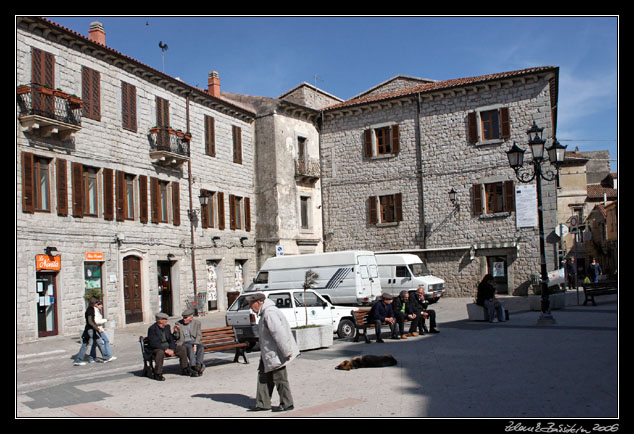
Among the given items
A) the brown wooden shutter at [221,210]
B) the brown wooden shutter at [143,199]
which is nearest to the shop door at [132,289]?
the brown wooden shutter at [143,199]

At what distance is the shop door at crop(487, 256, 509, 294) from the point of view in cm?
2853

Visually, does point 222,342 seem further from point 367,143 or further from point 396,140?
point 367,143

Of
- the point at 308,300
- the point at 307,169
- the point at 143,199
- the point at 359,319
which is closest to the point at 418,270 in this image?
the point at 307,169

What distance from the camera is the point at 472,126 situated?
29.2 meters

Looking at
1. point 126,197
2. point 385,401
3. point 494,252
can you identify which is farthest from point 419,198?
point 385,401

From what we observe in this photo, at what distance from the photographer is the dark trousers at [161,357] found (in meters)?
10.9

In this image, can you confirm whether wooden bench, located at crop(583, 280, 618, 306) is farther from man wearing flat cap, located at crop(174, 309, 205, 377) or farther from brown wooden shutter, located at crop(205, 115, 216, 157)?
brown wooden shutter, located at crop(205, 115, 216, 157)

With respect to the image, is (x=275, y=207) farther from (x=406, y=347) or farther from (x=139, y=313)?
(x=406, y=347)

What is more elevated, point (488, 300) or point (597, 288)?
point (488, 300)

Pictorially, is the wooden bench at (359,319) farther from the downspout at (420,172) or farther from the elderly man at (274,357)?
the downspout at (420,172)

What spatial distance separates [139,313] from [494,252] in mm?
16048

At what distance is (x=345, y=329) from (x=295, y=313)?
5.53 ft

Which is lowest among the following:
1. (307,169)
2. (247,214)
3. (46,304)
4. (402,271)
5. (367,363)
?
(367,363)

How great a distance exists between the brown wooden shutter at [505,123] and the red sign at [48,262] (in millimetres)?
19678
